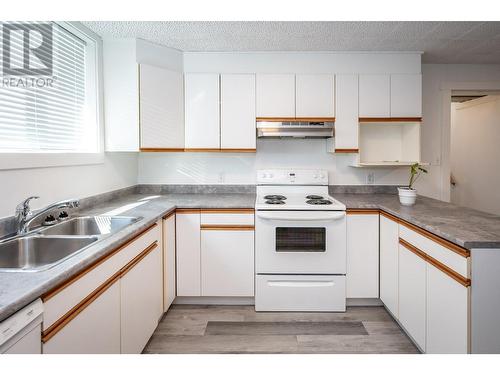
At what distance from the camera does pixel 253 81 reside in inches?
122

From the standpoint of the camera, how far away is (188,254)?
2.79 meters

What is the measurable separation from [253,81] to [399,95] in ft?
4.40

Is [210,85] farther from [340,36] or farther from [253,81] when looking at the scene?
[340,36]

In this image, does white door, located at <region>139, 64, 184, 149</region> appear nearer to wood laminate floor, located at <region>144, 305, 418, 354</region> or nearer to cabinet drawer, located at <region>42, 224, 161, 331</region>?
cabinet drawer, located at <region>42, 224, 161, 331</region>

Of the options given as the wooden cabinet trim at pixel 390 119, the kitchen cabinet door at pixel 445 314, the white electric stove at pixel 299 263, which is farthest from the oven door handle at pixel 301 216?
the wooden cabinet trim at pixel 390 119

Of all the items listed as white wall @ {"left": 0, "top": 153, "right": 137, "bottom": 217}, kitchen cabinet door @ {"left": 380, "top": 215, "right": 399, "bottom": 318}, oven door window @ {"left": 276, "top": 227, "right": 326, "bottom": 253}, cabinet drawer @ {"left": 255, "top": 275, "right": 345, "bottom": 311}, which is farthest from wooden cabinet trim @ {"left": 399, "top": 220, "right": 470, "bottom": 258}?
white wall @ {"left": 0, "top": 153, "right": 137, "bottom": 217}

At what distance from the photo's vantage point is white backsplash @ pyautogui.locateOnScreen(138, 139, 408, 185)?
342cm

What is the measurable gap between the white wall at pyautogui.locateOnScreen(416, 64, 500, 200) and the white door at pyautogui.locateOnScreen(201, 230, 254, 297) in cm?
201

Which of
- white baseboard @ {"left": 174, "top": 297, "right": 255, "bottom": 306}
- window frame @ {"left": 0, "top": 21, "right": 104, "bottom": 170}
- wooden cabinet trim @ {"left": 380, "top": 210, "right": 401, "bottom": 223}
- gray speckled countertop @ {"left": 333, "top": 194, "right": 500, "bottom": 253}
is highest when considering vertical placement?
window frame @ {"left": 0, "top": 21, "right": 104, "bottom": 170}

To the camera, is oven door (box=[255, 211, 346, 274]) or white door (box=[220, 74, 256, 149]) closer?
oven door (box=[255, 211, 346, 274])

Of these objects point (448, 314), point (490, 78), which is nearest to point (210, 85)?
point (448, 314)

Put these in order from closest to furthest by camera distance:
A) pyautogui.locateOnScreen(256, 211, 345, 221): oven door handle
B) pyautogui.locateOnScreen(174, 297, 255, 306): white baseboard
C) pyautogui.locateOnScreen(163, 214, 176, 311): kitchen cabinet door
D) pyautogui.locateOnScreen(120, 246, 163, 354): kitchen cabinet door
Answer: pyautogui.locateOnScreen(120, 246, 163, 354): kitchen cabinet door → pyautogui.locateOnScreen(163, 214, 176, 311): kitchen cabinet door → pyautogui.locateOnScreen(256, 211, 345, 221): oven door handle → pyautogui.locateOnScreen(174, 297, 255, 306): white baseboard

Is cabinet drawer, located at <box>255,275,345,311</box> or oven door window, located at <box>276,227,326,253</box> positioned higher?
oven door window, located at <box>276,227,326,253</box>

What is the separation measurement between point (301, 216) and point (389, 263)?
0.76m
